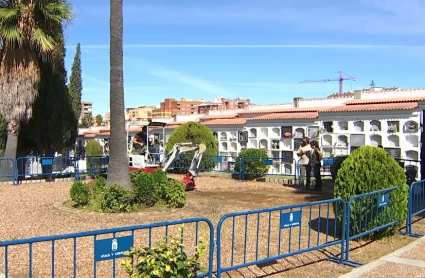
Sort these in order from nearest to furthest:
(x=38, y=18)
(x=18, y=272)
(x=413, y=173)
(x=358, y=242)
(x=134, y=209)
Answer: (x=18, y=272), (x=358, y=242), (x=134, y=209), (x=413, y=173), (x=38, y=18)

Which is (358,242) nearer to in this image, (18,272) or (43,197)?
(18,272)

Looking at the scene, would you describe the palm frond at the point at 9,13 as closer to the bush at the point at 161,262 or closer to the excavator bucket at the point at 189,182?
the excavator bucket at the point at 189,182

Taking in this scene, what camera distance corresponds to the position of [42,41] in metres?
13.4

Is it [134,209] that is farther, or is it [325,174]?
[325,174]

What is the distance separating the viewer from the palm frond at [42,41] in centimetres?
1337

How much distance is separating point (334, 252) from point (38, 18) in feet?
40.7

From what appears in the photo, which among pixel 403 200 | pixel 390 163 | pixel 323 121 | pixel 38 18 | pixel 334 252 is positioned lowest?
pixel 334 252

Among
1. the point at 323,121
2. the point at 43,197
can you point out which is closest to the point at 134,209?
the point at 43,197

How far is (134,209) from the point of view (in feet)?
28.6

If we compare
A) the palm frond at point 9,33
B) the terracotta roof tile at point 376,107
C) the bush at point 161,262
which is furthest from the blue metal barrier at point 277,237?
the palm frond at point 9,33

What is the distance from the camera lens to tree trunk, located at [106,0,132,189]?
9344 mm

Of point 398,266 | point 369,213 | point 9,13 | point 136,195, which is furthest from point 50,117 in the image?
point 398,266

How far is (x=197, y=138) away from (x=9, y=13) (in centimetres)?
818

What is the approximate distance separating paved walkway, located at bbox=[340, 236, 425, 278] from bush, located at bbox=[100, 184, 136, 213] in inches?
193
